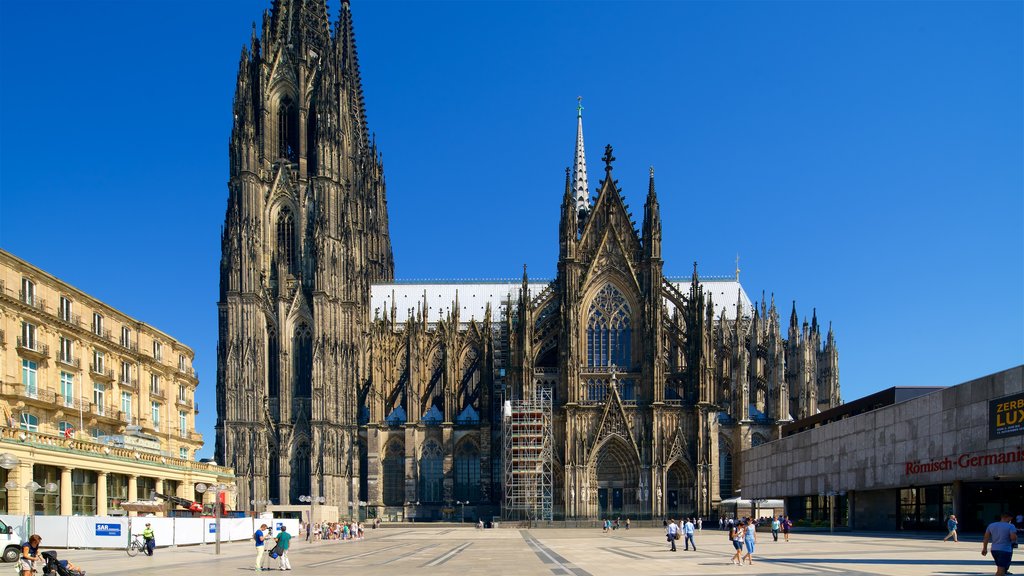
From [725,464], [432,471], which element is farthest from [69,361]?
[725,464]

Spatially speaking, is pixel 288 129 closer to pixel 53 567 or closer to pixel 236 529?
pixel 236 529

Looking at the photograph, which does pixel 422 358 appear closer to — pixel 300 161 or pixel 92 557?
pixel 300 161

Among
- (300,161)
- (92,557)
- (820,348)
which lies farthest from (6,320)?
(820,348)

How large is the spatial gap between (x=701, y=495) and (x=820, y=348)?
2491cm

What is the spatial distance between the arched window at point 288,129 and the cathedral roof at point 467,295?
1927cm

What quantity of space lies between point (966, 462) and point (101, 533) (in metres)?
39.3

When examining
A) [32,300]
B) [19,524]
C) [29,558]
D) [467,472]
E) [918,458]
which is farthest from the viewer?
[467,472]

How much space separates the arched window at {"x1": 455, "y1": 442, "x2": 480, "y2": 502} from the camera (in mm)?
90188

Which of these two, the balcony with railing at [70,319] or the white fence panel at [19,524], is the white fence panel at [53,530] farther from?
the balcony with railing at [70,319]

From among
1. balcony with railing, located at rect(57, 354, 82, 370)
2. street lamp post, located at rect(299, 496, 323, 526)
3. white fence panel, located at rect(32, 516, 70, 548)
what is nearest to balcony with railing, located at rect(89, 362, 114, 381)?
balcony with railing, located at rect(57, 354, 82, 370)

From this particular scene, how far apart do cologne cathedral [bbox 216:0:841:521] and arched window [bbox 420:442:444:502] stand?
0.13 meters

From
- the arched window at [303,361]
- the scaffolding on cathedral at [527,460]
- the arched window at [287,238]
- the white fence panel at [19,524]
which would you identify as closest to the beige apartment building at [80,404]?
the white fence panel at [19,524]

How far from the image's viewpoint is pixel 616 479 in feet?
274

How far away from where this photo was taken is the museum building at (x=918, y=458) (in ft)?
146
